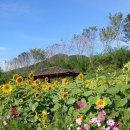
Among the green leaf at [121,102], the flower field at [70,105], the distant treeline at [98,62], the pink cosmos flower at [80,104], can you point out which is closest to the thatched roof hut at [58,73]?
the distant treeline at [98,62]

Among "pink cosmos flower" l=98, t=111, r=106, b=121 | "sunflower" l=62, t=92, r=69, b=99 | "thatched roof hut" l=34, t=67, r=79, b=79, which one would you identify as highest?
"thatched roof hut" l=34, t=67, r=79, b=79

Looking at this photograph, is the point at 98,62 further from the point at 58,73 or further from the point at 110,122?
the point at 110,122

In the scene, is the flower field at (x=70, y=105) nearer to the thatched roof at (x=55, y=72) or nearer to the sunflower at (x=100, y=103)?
the sunflower at (x=100, y=103)

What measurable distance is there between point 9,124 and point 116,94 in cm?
106

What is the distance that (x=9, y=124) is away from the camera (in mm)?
3971

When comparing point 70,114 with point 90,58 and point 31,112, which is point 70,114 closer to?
point 31,112

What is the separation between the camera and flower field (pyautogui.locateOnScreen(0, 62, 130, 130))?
360 cm

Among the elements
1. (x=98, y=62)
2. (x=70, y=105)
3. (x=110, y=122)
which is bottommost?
(x=110, y=122)

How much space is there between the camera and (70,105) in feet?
13.3

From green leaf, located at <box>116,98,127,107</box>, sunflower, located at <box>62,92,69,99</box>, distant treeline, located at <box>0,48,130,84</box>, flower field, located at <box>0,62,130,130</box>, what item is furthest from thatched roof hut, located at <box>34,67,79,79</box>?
green leaf, located at <box>116,98,127,107</box>

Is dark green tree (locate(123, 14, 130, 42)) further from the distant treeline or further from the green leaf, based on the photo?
the green leaf

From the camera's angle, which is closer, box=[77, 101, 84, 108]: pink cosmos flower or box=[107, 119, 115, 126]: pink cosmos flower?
box=[107, 119, 115, 126]: pink cosmos flower

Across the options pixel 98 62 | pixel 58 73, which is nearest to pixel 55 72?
pixel 58 73

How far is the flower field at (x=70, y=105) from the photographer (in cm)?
360
